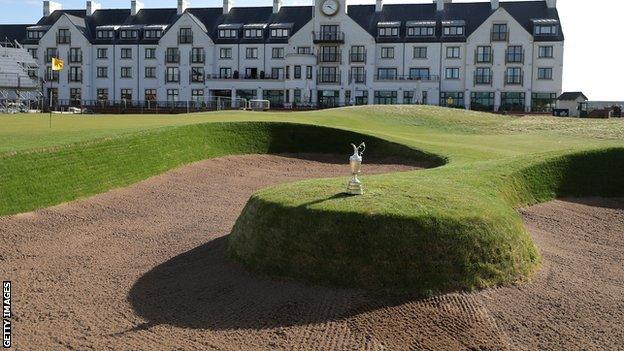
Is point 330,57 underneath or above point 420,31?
underneath

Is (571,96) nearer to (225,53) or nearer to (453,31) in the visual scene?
(453,31)

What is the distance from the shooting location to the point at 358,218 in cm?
1041

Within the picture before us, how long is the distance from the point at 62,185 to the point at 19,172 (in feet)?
3.94

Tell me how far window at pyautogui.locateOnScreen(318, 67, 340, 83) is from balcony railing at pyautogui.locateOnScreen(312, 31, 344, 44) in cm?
325

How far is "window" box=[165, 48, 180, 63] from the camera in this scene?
288 ft

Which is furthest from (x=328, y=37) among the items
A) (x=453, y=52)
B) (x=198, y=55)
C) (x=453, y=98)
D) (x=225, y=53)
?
(x=198, y=55)

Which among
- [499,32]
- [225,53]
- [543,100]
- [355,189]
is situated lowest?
[355,189]

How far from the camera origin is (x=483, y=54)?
78750mm

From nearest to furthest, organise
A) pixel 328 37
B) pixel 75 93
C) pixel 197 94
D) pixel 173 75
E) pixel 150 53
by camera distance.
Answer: pixel 328 37 < pixel 197 94 < pixel 173 75 < pixel 150 53 < pixel 75 93

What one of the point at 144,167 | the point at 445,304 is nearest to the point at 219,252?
the point at 445,304

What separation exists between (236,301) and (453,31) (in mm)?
74250

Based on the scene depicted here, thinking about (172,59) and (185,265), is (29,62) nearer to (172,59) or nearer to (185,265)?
(172,59)

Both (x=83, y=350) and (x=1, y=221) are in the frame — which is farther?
(x=1, y=221)

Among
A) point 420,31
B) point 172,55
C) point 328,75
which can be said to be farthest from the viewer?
point 172,55
